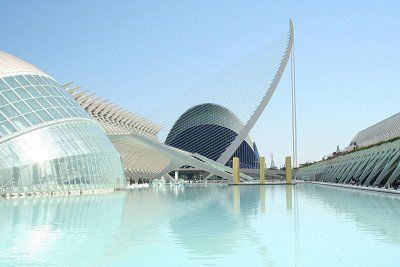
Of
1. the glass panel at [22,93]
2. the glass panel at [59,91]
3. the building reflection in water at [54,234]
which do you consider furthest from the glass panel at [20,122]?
the building reflection in water at [54,234]

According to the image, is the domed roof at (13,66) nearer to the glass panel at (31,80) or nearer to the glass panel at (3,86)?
the glass panel at (31,80)

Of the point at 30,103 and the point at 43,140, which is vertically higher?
the point at 30,103

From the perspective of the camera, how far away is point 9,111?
25797 millimetres

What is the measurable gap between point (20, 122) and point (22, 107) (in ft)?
3.95

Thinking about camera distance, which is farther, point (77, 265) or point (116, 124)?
point (116, 124)

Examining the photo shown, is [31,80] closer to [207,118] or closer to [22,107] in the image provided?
[22,107]

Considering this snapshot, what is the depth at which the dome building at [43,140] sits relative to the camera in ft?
81.6

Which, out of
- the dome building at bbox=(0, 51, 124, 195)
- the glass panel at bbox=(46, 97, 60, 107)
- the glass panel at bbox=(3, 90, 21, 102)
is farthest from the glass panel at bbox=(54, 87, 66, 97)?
the glass panel at bbox=(3, 90, 21, 102)

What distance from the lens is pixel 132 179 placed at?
2559 inches

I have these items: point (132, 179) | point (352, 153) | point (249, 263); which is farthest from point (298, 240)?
point (132, 179)

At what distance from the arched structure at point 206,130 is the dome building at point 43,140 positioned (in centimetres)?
5739

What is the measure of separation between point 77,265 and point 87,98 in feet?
153

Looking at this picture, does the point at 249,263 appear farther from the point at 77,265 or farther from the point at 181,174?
the point at 181,174

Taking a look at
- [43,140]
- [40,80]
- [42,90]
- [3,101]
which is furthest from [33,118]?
[40,80]
